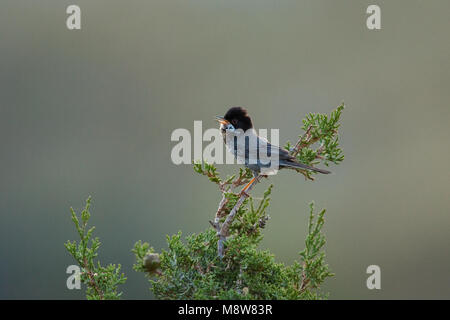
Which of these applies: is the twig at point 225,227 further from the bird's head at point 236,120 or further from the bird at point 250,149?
the bird's head at point 236,120

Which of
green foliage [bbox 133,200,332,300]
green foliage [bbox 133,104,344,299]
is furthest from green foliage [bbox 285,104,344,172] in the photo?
green foliage [bbox 133,200,332,300]

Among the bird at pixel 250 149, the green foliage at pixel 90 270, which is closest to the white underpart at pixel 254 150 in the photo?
the bird at pixel 250 149

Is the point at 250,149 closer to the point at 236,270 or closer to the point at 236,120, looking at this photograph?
the point at 236,120

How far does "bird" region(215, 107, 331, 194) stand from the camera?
2.95 m

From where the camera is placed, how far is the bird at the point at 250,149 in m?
2.95

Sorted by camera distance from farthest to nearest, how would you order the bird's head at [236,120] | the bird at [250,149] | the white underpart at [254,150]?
the bird's head at [236,120] → the white underpart at [254,150] → the bird at [250,149]

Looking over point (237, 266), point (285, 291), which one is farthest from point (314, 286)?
point (237, 266)

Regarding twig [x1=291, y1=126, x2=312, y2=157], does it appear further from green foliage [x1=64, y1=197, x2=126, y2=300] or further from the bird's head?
green foliage [x1=64, y1=197, x2=126, y2=300]

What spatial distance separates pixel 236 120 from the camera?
3441mm

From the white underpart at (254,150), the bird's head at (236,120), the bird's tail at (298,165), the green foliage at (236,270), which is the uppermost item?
the bird's head at (236,120)

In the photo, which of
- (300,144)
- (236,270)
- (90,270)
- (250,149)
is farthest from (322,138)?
(90,270)

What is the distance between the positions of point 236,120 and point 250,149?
31 cm
